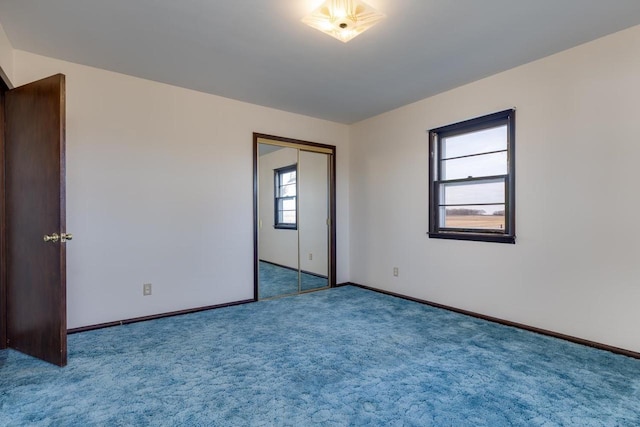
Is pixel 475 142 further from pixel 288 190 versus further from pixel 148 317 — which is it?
pixel 148 317

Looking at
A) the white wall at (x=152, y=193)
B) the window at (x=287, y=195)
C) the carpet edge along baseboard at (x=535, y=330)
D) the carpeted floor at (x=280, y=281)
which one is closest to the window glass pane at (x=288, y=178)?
the window at (x=287, y=195)

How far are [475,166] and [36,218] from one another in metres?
4.00

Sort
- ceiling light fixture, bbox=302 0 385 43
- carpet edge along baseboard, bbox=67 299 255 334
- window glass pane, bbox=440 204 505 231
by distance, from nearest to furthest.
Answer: ceiling light fixture, bbox=302 0 385 43 < carpet edge along baseboard, bbox=67 299 255 334 < window glass pane, bbox=440 204 505 231

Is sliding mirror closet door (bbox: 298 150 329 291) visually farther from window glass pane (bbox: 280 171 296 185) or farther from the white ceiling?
the white ceiling

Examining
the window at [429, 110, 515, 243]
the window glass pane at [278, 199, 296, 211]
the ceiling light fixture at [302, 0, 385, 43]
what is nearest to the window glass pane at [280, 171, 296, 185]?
the window glass pane at [278, 199, 296, 211]

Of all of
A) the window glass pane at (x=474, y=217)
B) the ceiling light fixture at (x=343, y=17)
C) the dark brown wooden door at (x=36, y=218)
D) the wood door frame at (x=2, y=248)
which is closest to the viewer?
the ceiling light fixture at (x=343, y=17)

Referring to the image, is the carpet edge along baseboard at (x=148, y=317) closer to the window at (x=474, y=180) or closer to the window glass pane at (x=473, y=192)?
the window at (x=474, y=180)

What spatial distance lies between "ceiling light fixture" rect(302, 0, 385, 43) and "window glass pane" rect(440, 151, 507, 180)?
6.50ft

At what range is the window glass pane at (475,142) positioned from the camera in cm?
331

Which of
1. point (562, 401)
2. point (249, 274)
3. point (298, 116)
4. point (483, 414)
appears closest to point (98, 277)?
point (249, 274)

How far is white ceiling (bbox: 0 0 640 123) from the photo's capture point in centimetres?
219

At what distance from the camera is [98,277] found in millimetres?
3088

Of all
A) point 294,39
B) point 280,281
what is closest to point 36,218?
point 294,39

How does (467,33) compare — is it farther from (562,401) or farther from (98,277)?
(98,277)
